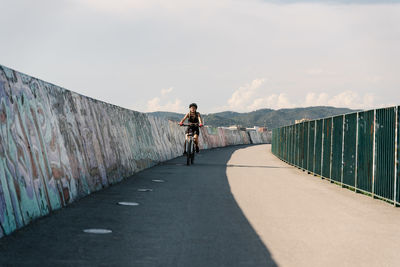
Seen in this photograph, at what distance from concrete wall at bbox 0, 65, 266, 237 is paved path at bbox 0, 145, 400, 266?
28 cm

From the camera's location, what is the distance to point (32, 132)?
6832 mm

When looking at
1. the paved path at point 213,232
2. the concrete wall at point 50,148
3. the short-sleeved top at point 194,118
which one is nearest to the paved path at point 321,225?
the paved path at point 213,232

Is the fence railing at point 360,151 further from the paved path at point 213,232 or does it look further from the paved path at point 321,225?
the paved path at point 213,232

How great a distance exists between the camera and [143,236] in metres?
5.68

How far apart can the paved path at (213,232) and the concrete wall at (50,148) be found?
0.92 ft

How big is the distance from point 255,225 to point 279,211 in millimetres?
1379

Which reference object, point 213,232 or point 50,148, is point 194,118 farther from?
point 213,232

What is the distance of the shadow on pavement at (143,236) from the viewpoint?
4.61m

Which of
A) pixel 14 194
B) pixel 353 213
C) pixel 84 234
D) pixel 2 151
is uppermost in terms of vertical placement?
pixel 2 151

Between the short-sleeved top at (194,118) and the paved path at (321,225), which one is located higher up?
the short-sleeved top at (194,118)

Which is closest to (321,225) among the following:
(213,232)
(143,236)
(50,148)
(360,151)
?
(213,232)

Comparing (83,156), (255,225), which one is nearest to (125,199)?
(83,156)

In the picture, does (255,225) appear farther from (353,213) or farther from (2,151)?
(2,151)

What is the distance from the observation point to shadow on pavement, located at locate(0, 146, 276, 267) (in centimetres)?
461
